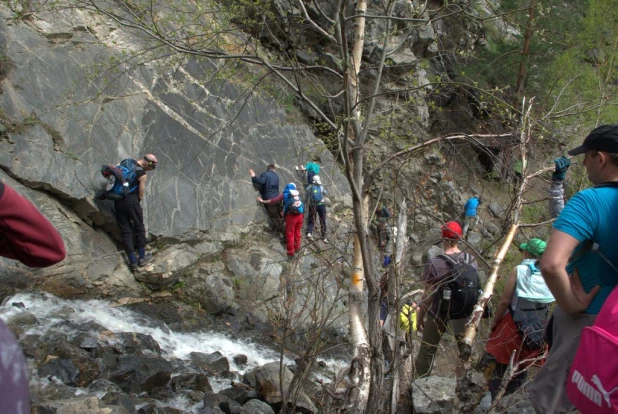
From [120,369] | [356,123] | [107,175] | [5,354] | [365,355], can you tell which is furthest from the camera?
[107,175]

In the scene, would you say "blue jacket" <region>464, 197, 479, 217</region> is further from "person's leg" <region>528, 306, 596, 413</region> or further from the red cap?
"person's leg" <region>528, 306, 596, 413</region>

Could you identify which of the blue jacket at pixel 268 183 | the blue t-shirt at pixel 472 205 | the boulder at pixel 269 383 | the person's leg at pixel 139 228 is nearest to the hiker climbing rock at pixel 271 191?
the blue jacket at pixel 268 183

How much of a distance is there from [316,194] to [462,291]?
549 centimetres

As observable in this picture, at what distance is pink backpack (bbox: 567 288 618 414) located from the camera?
64.8 inches

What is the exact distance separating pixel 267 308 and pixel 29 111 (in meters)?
5.48

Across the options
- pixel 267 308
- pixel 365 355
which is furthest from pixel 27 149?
pixel 365 355

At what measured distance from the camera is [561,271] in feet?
6.61

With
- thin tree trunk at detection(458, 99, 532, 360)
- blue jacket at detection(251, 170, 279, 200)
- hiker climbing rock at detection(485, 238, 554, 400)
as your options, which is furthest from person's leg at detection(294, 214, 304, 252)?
hiker climbing rock at detection(485, 238, 554, 400)

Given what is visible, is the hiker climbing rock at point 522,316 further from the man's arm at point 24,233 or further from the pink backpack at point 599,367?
the man's arm at point 24,233

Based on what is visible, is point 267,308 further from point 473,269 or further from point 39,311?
point 473,269

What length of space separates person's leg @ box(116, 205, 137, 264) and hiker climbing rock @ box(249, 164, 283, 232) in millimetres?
3307

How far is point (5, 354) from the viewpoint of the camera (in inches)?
51.1

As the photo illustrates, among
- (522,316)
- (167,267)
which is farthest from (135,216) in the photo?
→ (522,316)

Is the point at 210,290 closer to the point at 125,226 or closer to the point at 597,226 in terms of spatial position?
the point at 125,226
